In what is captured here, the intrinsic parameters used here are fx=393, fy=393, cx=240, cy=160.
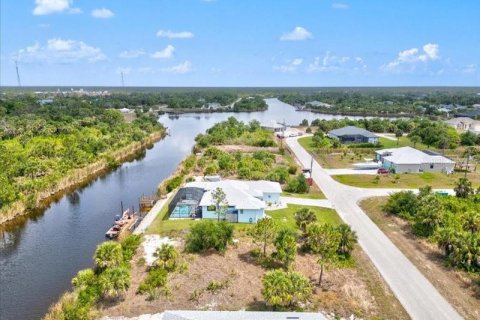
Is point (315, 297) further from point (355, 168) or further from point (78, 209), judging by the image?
point (355, 168)

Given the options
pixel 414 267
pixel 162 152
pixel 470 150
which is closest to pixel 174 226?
pixel 414 267

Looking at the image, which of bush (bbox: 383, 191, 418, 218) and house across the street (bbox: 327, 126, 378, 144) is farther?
house across the street (bbox: 327, 126, 378, 144)

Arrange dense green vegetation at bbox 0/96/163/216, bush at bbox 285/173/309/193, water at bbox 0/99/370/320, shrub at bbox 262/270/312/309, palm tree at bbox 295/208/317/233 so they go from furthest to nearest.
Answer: bush at bbox 285/173/309/193
dense green vegetation at bbox 0/96/163/216
palm tree at bbox 295/208/317/233
water at bbox 0/99/370/320
shrub at bbox 262/270/312/309

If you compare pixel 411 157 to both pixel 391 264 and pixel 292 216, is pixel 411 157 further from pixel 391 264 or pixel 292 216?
pixel 391 264

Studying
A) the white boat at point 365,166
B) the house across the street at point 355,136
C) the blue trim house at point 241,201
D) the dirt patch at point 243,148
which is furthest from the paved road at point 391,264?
the house across the street at point 355,136

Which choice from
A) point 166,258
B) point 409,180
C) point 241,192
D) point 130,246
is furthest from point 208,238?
point 409,180

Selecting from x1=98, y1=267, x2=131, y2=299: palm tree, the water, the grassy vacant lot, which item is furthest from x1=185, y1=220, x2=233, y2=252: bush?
the grassy vacant lot

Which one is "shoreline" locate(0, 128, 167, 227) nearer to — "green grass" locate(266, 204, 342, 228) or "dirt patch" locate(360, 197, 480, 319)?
"green grass" locate(266, 204, 342, 228)

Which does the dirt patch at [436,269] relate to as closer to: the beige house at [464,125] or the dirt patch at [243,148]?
the dirt patch at [243,148]
